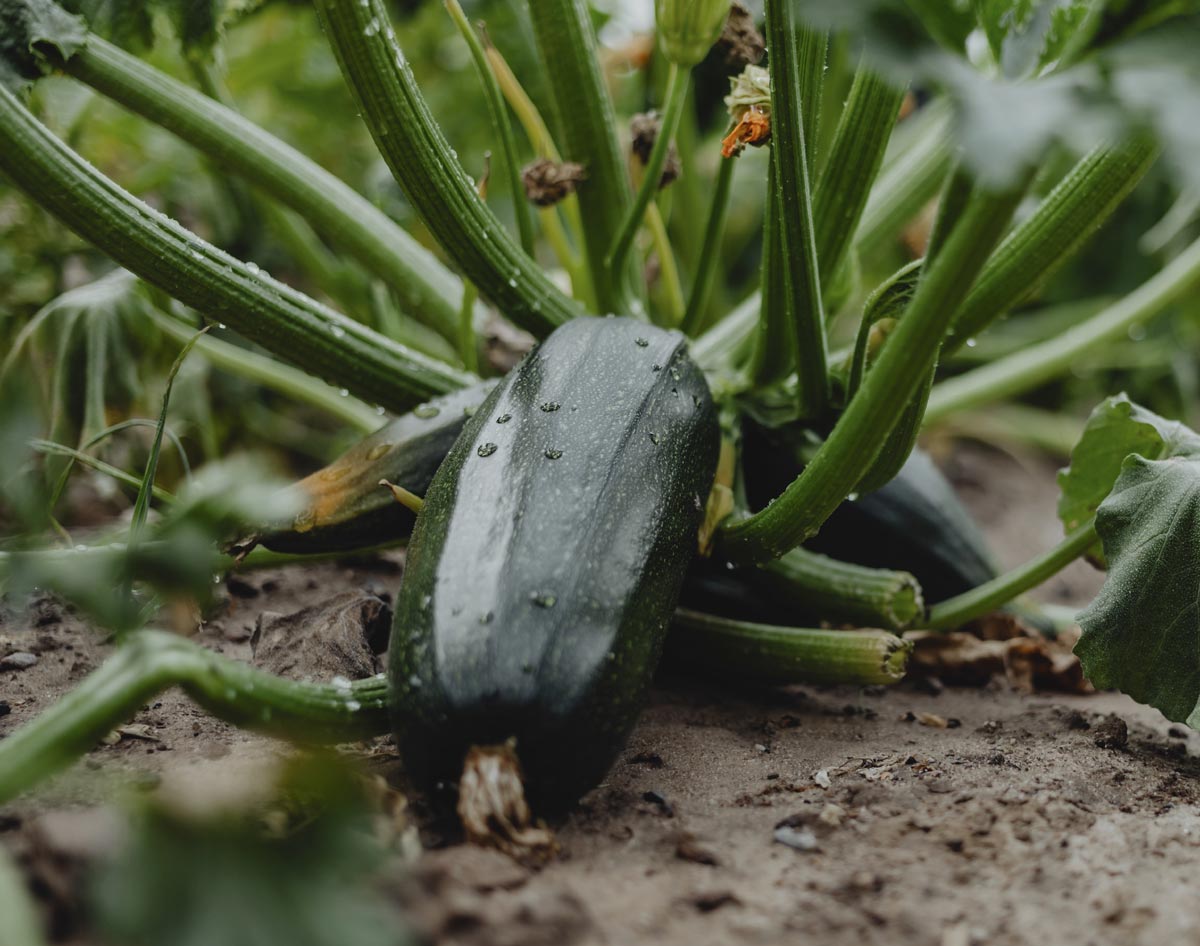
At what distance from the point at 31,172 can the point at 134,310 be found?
0.54 metres

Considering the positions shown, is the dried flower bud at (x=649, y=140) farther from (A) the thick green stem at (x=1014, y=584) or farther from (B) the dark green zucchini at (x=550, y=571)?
(A) the thick green stem at (x=1014, y=584)

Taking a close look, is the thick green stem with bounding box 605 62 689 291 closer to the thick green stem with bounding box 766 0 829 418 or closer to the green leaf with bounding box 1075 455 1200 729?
the thick green stem with bounding box 766 0 829 418

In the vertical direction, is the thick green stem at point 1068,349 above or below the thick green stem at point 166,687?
above

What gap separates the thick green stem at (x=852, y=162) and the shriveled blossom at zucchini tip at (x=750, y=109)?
0.10 m

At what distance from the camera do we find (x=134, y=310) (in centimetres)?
177

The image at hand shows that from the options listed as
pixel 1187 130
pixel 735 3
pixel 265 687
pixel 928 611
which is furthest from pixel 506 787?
pixel 735 3

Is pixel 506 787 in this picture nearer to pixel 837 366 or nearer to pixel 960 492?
pixel 837 366

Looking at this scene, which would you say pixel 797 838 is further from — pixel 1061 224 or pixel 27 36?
pixel 27 36

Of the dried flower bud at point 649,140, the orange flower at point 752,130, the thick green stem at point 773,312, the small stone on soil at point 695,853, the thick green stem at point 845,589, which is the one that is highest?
the orange flower at point 752,130

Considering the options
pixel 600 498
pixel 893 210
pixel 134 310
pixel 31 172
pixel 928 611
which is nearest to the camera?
pixel 600 498

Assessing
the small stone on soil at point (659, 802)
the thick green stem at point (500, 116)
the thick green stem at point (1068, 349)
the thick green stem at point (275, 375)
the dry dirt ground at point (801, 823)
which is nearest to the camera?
the dry dirt ground at point (801, 823)

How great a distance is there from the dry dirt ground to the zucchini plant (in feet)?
0.26

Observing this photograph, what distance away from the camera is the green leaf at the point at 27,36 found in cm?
134

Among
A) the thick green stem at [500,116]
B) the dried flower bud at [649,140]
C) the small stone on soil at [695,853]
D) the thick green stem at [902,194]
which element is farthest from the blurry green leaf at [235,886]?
the thick green stem at [902,194]
